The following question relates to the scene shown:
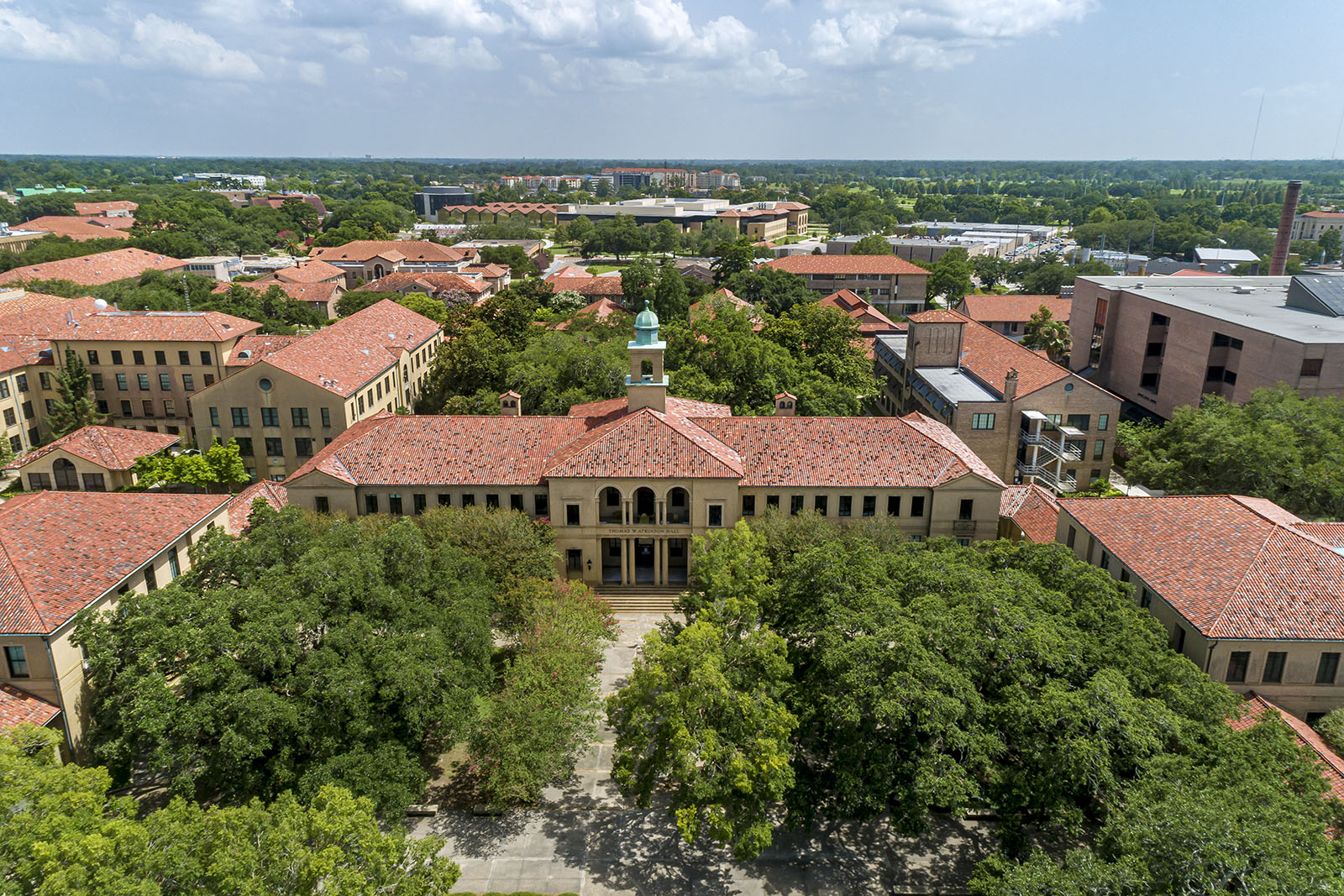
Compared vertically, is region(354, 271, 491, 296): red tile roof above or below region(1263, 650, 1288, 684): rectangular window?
above

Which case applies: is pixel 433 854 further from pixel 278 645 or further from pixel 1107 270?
pixel 1107 270

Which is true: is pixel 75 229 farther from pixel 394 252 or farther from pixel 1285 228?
pixel 1285 228

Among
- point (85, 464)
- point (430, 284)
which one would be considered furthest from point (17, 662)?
point (430, 284)

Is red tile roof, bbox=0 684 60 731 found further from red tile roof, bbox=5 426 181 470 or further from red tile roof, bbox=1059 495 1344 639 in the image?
red tile roof, bbox=1059 495 1344 639

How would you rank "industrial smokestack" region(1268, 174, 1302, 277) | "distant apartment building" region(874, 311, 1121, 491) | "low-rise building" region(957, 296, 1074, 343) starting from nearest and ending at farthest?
"distant apartment building" region(874, 311, 1121, 491), "industrial smokestack" region(1268, 174, 1302, 277), "low-rise building" region(957, 296, 1074, 343)

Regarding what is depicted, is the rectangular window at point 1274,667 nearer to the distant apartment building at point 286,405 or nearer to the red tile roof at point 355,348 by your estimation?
the distant apartment building at point 286,405

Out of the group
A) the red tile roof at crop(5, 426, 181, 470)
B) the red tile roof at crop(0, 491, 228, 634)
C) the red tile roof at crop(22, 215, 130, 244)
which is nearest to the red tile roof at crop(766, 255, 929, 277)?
the red tile roof at crop(5, 426, 181, 470)
